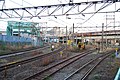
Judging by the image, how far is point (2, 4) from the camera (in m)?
19.1

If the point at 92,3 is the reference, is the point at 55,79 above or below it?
below

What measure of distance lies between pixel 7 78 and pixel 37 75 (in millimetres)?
1829

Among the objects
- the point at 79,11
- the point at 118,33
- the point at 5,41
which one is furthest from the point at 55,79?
the point at 118,33

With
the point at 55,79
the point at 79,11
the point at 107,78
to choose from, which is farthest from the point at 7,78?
the point at 79,11

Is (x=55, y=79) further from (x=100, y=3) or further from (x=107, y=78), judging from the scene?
(x=100, y=3)

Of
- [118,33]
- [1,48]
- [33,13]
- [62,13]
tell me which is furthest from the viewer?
[118,33]

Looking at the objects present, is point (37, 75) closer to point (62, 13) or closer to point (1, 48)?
point (62, 13)

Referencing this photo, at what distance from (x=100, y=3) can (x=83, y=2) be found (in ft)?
4.90

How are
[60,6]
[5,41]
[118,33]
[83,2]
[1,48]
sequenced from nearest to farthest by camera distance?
[83,2], [60,6], [1,48], [5,41], [118,33]

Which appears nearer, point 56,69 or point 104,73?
point 104,73

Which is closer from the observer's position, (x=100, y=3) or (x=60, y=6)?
(x=100, y=3)

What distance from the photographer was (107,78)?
1248cm

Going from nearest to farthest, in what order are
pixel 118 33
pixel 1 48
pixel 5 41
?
pixel 1 48 < pixel 5 41 < pixel 118 33

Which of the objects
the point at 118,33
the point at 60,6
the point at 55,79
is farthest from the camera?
the point at 118,33
